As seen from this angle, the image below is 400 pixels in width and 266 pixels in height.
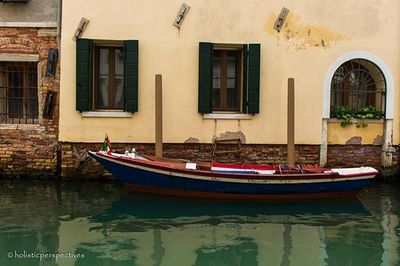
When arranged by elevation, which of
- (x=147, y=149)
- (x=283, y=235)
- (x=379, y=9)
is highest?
(x=379, y=9)

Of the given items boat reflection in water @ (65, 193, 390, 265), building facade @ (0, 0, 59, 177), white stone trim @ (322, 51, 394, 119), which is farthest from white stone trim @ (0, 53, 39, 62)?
white stone trim @ (322, 51, 394, 119)

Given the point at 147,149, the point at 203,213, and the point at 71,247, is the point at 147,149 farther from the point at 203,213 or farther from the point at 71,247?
the point at 71,247

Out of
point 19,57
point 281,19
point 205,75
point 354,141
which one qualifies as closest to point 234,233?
point 205,75

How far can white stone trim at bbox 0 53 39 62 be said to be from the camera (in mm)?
8148

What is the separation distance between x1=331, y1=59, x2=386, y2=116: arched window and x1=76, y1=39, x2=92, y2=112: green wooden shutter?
419 cm

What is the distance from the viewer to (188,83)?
8.34 m

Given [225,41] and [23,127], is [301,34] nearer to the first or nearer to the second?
[225,41]

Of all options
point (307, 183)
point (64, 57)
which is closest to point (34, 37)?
point (64, 57)

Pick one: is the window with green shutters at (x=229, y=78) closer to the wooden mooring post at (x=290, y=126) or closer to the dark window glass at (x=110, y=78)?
the wooden mooring post at (x=290, y=126)

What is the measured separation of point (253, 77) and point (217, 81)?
677mm

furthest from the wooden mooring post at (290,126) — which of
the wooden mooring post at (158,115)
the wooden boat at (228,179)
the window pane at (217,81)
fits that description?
the wooden mooring post at (158,115)

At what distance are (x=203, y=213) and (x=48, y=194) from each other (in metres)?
2.48

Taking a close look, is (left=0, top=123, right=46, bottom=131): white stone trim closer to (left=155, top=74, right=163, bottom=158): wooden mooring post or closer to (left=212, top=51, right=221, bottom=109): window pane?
(left=155, top=74, right=163, bottom=158): wooden mooring post

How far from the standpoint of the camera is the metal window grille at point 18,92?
8.43 m
